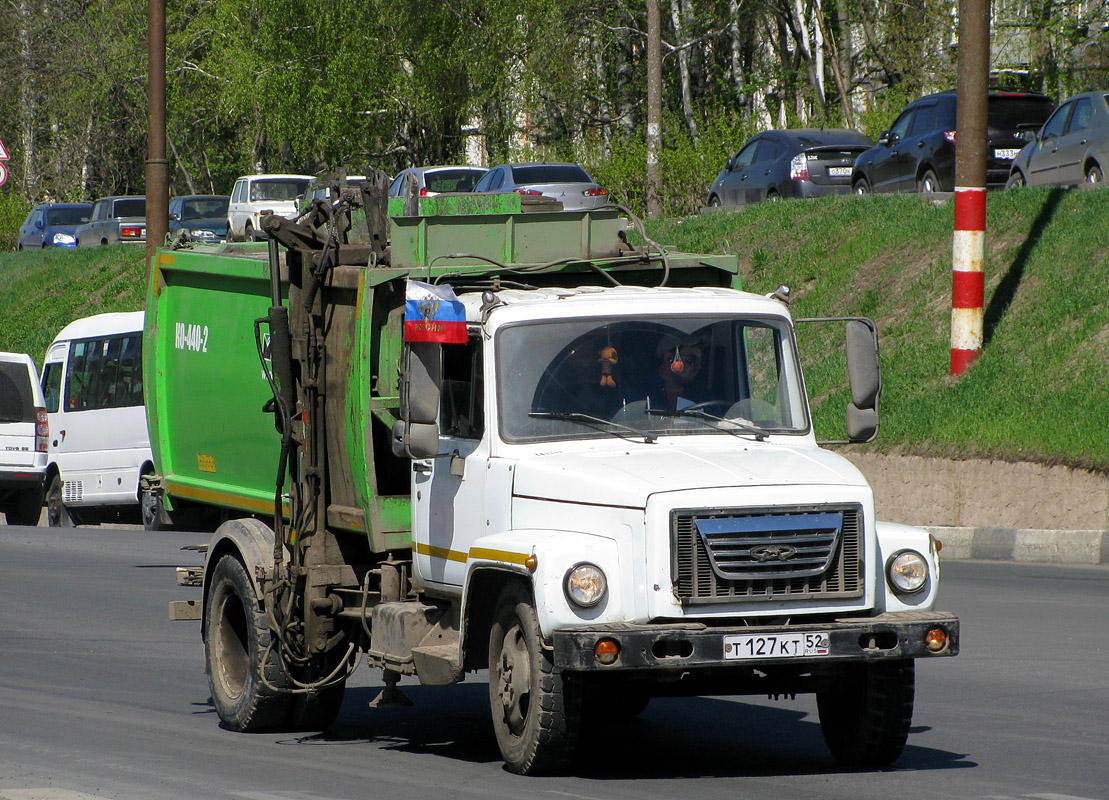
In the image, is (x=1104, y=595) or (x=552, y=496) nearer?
(x=552, y=496)

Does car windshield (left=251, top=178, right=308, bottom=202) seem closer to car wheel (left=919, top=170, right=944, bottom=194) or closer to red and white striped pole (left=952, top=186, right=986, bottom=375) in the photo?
car wheel (left=919, top=170, right=944, bottom=194)

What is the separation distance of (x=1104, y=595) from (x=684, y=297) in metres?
6.06

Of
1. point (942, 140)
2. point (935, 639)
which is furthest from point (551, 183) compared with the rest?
point (935, 639)

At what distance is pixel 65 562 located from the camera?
51.1ft

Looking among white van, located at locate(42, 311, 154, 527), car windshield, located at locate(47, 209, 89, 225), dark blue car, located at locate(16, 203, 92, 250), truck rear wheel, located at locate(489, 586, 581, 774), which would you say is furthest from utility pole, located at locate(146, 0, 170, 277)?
car windshield, located at locate(47, 209, 89, 225)

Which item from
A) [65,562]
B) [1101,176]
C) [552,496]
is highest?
[1101,176]

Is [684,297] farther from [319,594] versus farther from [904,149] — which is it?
[904,149]

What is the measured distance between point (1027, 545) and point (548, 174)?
18379mm

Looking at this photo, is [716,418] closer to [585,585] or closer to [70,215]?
[585,585]

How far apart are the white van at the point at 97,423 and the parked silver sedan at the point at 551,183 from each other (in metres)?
9.67

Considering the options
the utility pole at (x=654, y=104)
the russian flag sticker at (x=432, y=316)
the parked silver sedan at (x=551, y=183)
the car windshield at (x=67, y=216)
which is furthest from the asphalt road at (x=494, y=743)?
the car windshield at (x=67, y=216)

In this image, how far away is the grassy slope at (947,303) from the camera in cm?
1627

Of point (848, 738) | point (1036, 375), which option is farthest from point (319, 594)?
point (1036, 375)

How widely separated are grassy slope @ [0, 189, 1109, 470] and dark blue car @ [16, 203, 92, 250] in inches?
996
